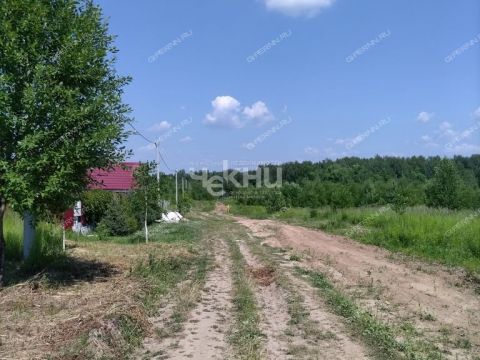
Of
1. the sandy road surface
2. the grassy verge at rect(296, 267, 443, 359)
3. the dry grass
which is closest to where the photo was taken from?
Answer: the grassy verge at rect(296, 267, 443, 359)

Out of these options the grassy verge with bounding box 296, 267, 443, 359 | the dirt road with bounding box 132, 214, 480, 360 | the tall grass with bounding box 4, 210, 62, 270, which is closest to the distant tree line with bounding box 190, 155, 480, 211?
the dirt road with bounding box 132, 214, 480, 360

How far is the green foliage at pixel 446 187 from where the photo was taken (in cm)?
3381

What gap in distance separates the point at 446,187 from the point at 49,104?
31518mm

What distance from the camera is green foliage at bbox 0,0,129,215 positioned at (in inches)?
324

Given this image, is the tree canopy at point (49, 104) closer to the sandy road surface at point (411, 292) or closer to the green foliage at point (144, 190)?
the sandy road surface at point (411, 292)

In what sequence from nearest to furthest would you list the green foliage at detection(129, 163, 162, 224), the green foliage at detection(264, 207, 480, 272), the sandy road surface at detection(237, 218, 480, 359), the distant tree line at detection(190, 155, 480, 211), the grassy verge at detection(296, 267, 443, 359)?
the grassy verge at detection(296, 267, 443, 359)
the sandy road surface at detection(237, 218, 480, 359)
the green foliage at detection(264, 207, 480, 272)
the green foliage at detection(129, 163, 162, 224)
the distant tree line at detection(190, 155, 480, 211)

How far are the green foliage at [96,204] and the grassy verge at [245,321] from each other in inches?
541

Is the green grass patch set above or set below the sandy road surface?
above

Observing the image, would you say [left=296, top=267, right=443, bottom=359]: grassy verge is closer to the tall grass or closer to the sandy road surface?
the sandy road surface

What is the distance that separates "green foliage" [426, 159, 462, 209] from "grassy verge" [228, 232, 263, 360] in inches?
1028

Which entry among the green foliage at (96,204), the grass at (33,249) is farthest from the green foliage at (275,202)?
the grass at (33,249)

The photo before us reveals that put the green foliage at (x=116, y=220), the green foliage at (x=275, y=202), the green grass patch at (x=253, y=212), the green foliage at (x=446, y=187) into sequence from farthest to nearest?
1. the green grass patch at (x=253, y=212)
2. the green foliage at (x=275, y=202)
3. the green foliage at (x=446, y=187)
4. the green foliage at (x=116, y=220)

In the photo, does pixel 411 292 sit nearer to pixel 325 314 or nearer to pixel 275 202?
pixel 325 314

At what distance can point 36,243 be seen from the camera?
12516 millimetres
